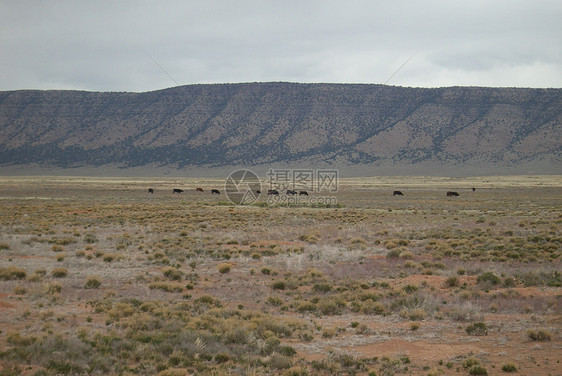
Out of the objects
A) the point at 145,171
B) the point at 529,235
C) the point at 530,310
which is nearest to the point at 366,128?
the point at 145,171

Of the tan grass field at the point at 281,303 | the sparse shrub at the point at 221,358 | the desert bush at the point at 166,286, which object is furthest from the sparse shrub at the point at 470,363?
the desert bush at the point at 166,286

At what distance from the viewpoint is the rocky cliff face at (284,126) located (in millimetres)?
124375

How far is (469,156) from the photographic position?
121 metres

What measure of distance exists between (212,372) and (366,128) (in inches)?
5278

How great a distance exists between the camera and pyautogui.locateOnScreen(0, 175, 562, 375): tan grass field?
26.9 ft

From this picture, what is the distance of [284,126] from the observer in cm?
14125

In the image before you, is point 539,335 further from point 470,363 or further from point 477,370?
point 477,370

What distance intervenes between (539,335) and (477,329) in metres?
1.15

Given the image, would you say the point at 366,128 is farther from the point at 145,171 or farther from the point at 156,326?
the point at 156,326

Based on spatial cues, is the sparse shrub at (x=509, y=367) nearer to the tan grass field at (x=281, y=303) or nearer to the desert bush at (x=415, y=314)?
the tan grass field at (x=281, y=303)

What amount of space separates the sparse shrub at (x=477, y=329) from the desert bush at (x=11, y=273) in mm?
12791

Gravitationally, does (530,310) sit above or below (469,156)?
below

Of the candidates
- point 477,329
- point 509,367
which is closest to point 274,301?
point 477,329

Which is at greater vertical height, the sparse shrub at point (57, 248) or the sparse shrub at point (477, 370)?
the sparse shrub at point (57, 248)
